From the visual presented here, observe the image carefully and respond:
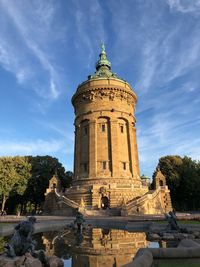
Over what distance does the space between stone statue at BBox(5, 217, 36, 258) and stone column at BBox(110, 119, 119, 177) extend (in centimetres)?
3525

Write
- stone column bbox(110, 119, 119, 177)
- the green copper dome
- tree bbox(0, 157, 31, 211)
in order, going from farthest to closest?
the green copper dome < tree bbox(0, 157, 31, 211) < stone column bbox(110, 119, 119, 177)

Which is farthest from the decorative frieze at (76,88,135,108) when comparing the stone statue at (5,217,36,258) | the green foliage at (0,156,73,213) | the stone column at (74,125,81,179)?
the stone statue at (5,217,36,258)

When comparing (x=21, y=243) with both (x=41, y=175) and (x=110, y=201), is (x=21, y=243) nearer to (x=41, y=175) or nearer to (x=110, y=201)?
(x=110, y=201)

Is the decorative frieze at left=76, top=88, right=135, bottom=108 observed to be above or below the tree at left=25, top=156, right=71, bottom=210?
above

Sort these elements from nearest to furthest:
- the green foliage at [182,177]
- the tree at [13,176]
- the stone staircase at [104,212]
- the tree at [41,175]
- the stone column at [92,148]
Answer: the stone staircase at [104,212] → the stone column at [92,148] → the tree at [13,176] → the tree at [41,175] → the green foliage at [182,177]

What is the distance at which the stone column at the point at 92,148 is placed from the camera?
4448cm

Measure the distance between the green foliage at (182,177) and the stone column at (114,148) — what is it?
18.2 m

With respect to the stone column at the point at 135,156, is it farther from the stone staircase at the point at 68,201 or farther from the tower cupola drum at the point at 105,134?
the stone staircase at the point at 68,201

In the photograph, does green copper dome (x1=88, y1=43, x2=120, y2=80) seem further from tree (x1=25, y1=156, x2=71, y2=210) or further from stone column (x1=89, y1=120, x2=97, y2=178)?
tree (x1=25, y1=156, x2=71, y2=210)

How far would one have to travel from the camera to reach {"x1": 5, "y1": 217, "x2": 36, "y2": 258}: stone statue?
26.2ft

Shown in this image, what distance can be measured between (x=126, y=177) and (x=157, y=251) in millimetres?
35177

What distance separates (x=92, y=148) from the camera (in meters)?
45.8

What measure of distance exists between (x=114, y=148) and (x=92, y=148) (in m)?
3.67

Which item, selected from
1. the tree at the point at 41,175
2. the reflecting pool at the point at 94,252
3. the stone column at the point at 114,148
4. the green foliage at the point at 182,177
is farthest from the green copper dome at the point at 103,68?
the reflecting pool at the point at 94,252
